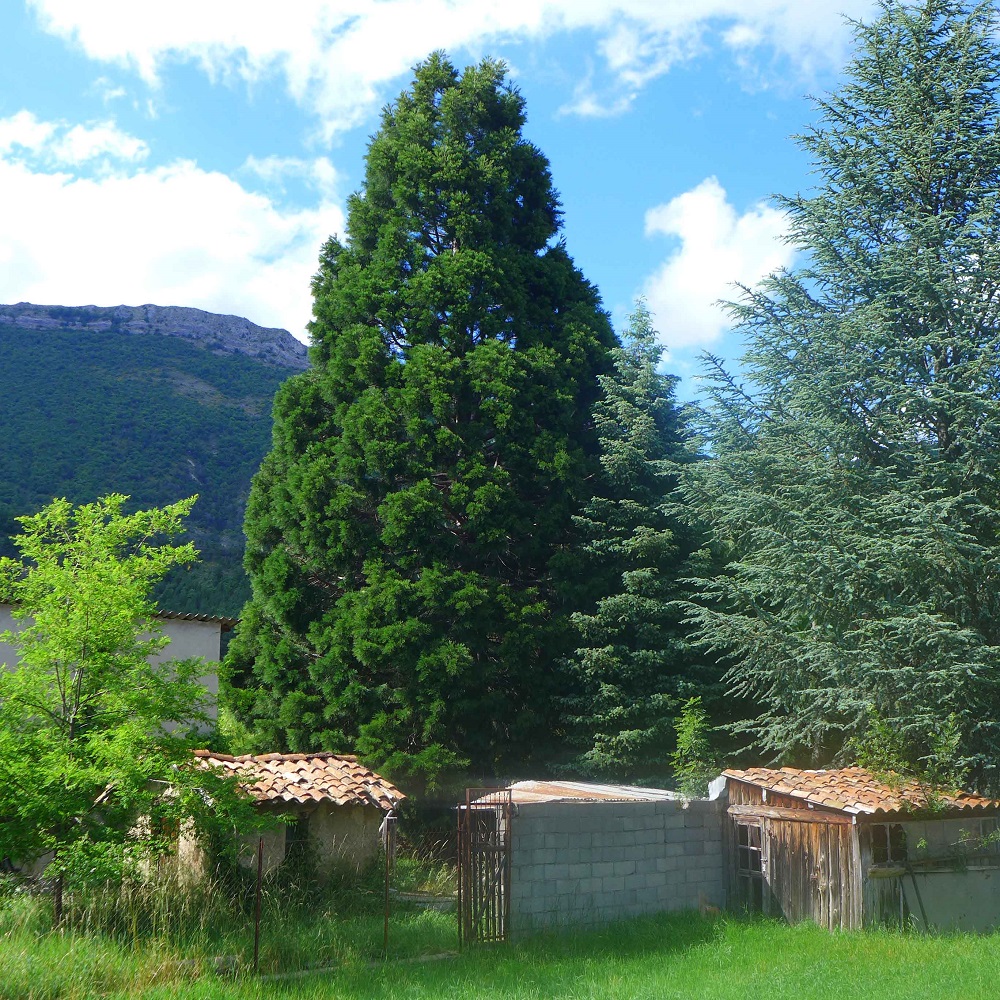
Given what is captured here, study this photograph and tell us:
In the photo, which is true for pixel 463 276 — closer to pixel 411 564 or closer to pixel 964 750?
pixel 411 564

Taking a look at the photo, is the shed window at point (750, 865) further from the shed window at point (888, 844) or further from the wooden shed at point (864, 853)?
the shed window at point (888, 844)

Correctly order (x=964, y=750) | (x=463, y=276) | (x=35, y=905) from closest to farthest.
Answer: (x=35, y=905) → (x=964, y=750) → (x=463, y=276)

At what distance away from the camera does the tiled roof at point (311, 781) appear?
47.9 feet

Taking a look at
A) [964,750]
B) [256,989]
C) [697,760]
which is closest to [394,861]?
[697,760]

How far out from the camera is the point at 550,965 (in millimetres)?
11062

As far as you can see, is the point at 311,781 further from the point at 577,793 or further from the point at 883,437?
the point at 883,437

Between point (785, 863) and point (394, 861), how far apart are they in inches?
258

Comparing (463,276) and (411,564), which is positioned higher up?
(463,276)

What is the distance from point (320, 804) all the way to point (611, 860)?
189 inches

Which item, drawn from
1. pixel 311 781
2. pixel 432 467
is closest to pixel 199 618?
pixel 432 467

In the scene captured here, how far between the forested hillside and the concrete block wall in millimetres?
24495

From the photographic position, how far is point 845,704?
50.2ft

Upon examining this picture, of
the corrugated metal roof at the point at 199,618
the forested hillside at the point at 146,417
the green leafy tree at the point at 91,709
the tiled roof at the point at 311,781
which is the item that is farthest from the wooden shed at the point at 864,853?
the forested hillside at the point at 146,417

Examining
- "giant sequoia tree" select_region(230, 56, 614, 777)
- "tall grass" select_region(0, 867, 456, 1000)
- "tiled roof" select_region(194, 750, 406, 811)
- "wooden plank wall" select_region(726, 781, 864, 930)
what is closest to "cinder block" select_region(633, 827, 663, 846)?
"wooden plank wall" select_region(726, 781, 864, 930)
